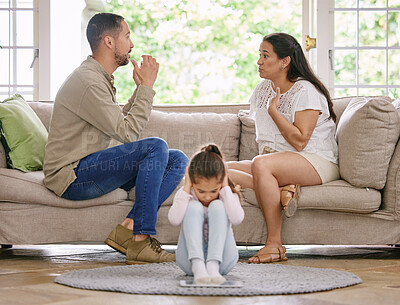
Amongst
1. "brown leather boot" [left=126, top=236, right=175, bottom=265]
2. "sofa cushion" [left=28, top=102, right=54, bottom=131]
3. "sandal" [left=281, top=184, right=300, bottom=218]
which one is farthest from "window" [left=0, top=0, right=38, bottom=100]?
"sandal" [left=281, top=184, right=300, bottom=218]

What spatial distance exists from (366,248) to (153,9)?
6833 mm

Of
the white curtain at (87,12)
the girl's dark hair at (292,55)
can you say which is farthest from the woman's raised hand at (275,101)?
the white curtain at (87,12)

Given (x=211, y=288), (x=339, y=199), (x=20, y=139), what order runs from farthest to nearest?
1. (x=20, y=139)
2. (x=339, y=199)
3. (x=211, y=288)

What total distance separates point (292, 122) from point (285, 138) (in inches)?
3.5

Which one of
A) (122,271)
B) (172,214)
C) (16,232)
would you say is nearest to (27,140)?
(16,232)

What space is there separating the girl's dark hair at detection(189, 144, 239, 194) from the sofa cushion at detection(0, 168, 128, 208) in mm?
842

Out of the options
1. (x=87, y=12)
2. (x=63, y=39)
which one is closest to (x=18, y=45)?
(x=63, y=39)

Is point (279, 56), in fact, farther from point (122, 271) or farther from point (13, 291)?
point (13, 291)

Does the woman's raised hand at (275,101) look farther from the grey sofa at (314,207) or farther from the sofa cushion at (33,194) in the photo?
the sofa cushion at (33,194)

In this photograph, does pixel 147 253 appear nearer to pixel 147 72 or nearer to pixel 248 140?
pixel 147 72

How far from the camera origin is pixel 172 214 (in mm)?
2004

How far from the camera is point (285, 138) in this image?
2871 millimetres

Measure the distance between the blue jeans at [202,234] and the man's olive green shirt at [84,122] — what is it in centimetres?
72

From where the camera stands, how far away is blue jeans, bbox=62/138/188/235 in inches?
100
